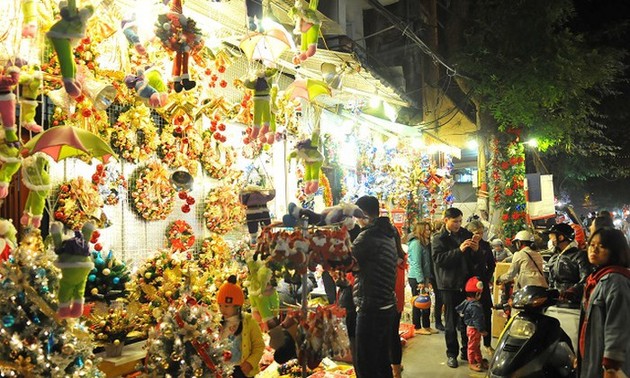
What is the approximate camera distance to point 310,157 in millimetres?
5480

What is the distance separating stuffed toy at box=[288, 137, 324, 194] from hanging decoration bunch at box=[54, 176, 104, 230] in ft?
6.51

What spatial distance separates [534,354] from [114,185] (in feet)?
14.5

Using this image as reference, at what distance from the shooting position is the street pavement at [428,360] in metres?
6.77

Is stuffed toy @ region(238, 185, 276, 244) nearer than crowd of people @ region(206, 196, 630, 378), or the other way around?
crowd of people @ region(206, 196, 630, 378)

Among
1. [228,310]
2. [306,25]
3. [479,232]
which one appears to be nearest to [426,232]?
[479,232]

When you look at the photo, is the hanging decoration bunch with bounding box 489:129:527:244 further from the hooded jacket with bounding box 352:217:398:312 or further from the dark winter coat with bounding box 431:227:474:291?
the hooded jacket with bounding box 352:217:398:312

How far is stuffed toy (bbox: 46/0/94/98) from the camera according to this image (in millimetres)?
3158

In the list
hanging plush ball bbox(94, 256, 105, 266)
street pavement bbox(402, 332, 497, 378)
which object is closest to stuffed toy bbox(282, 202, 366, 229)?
hanging plush ball bbox(94, 256, 105, 266)

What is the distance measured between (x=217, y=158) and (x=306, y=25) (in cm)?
242

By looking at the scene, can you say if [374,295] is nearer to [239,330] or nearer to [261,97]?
[239,330]

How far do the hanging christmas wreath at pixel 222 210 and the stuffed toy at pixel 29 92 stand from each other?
3076 mm

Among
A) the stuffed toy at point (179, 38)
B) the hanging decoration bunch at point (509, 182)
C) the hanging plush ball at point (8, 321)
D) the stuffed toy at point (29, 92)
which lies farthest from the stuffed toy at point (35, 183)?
the hanging decoration bunch at point (509, 182)

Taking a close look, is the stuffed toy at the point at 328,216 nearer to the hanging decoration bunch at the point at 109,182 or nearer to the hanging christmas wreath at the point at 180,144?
the hanging decoration bunch at the point at 109,182

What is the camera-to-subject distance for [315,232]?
389 centimetres
